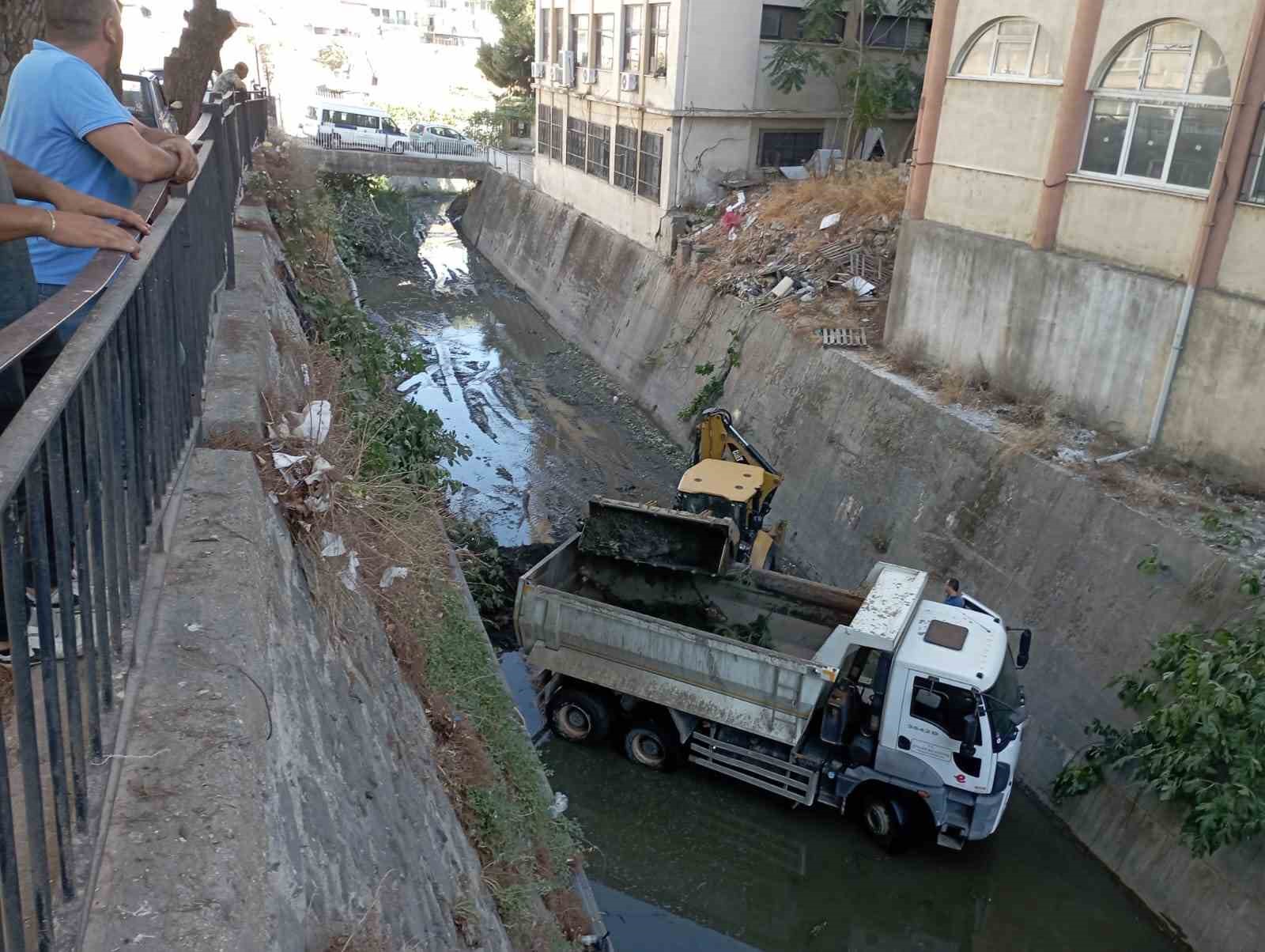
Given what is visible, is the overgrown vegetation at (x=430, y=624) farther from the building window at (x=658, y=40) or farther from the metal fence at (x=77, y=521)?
the building window at (x=658, y=40)

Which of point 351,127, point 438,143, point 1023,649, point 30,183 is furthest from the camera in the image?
point 438,143

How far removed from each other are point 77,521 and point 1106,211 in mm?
12406

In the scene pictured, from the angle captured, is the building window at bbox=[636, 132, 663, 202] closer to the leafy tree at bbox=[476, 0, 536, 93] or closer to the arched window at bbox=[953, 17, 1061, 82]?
the arched window at bbox=[953, 17, 1061, 82]

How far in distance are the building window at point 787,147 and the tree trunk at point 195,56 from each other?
1377 cm

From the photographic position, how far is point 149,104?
11.9 metres

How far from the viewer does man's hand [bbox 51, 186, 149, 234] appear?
343 centimetres

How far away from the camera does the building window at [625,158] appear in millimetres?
24578

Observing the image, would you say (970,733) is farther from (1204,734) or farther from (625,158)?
(625,158)

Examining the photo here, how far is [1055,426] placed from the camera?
12.0m

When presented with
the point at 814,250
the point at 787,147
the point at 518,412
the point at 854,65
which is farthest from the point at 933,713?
the point at 854,65

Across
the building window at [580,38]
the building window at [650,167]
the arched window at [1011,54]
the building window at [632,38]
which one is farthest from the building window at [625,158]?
the arched window at [1011,54]

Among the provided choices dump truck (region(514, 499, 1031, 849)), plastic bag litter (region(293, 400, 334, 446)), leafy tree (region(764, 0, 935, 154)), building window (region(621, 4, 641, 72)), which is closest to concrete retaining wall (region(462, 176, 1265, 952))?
dump truck (region(514, 499, 1031, 849))

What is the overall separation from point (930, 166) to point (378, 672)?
12.6 metres

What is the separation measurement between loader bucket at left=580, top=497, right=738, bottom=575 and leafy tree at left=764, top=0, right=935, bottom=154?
15764 millimetres
